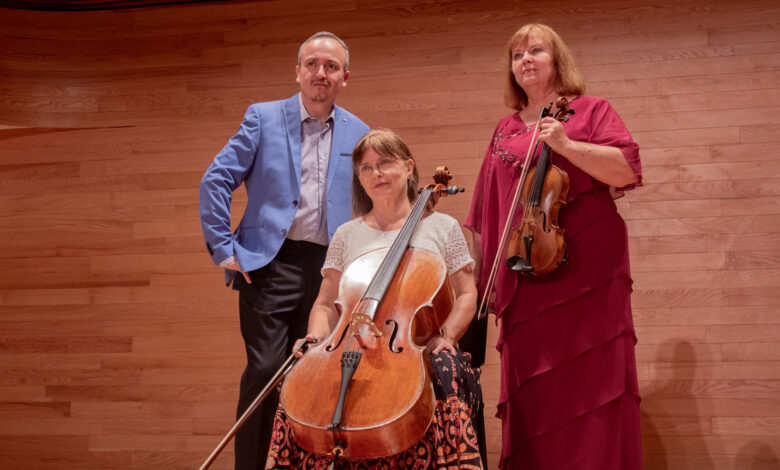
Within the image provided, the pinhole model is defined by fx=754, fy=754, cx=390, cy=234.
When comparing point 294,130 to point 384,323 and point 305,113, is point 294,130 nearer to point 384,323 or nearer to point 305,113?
point 305,113

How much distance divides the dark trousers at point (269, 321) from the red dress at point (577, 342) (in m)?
0.62

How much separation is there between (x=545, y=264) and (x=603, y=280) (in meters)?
0.18

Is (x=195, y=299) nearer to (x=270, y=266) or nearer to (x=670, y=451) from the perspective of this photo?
(x=270, y=266)

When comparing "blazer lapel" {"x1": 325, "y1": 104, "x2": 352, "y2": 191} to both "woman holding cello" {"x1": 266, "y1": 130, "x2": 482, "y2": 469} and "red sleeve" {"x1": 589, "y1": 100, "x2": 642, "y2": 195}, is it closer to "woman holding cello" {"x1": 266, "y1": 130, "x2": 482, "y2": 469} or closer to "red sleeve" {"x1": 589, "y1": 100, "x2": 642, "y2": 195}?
"woman holding cello" {"x1": 266, "y1": 130, "x2": 482, "y2": 469}

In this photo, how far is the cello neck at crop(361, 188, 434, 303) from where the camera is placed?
1675 millimetres

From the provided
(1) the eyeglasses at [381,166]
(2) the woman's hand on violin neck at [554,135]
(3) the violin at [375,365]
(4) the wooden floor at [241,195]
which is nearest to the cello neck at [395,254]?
(3) the violin at [375,365]

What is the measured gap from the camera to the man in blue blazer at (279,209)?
222cm

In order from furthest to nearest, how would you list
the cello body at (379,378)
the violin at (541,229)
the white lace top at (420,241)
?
the white lace top at (420,241), the violin at (541,229), the cello body at (379,378)

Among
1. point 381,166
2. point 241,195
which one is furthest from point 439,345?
point 241,195

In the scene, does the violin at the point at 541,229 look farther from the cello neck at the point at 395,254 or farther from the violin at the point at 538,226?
the cello neck at the point at 395,254

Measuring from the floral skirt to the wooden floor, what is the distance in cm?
147

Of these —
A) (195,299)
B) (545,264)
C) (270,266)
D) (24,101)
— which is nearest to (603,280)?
(545,264)

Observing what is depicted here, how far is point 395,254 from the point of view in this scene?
5.85 feet

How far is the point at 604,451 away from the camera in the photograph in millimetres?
1833
